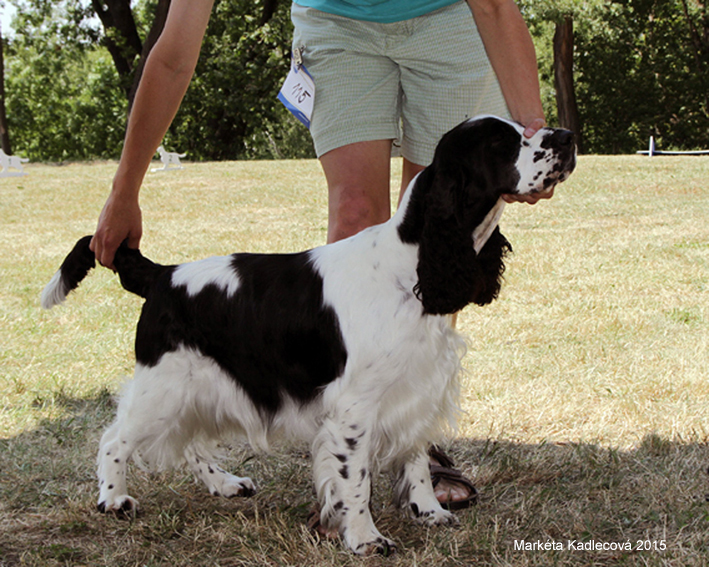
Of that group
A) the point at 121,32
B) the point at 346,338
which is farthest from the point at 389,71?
the point at 121,32

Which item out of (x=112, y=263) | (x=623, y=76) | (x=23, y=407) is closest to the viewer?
(x=112, y=263)

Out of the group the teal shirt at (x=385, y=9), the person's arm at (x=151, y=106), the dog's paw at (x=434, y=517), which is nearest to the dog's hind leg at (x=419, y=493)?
the dog's paw at (x=434, y=517)

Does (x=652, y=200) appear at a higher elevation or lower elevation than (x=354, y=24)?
lower

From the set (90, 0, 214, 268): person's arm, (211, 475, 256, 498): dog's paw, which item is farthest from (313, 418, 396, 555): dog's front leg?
(90, 0, 214, 268): person's arm

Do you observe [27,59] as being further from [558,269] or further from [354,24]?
[354,24]

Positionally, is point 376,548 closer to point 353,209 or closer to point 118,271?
point 353,209

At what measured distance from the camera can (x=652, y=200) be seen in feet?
36.7

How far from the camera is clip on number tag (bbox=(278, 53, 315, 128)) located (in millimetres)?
2852

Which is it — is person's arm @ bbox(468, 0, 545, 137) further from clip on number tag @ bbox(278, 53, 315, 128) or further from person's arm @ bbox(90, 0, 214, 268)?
person's arm @ bbox(90, 0, 214, 268)

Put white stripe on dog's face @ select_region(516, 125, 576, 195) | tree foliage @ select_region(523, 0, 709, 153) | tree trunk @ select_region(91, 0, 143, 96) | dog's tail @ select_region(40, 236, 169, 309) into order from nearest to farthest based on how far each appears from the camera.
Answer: white stripe on dog's face @ select_region(516, 125, 576, 195) < dog's tail @ select_region(40, 236, 169, 309) < tree trunk @ select_region(91, 0, 143, 96) < tree foliage @ select_region(523, 0, 709, 153)

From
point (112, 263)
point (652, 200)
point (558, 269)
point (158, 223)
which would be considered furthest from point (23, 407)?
point (652, 200)

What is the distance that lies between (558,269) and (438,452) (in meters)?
4.22

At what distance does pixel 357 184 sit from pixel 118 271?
3.08 feet

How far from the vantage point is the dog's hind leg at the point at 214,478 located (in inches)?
113
